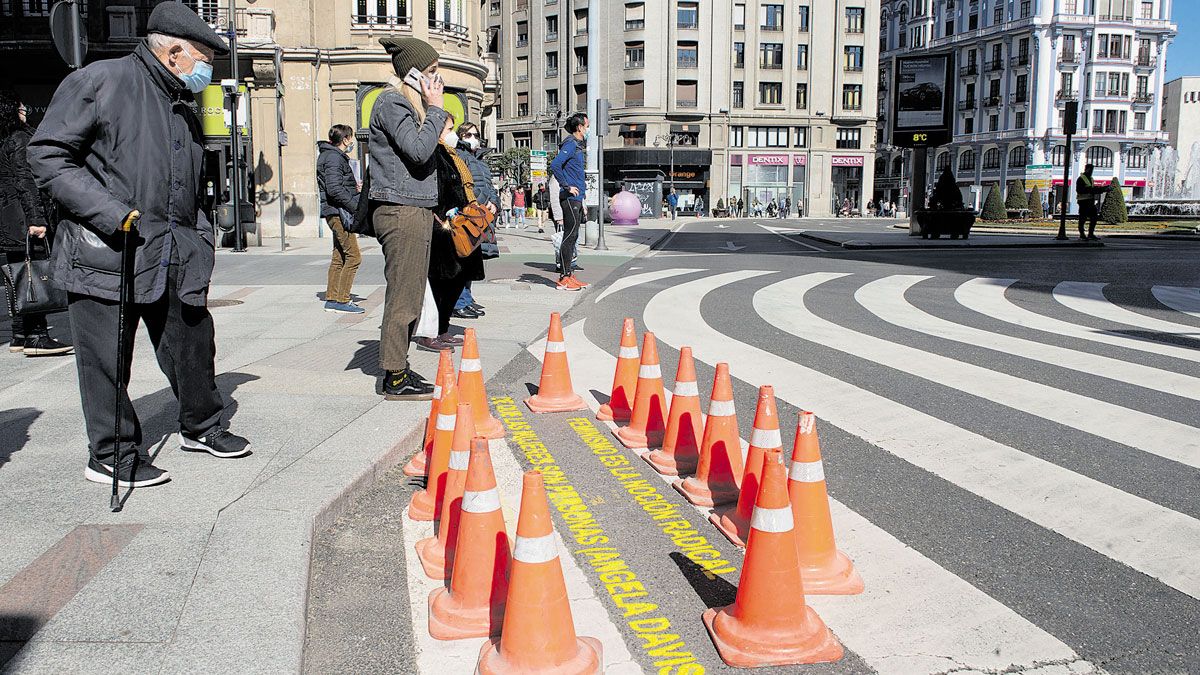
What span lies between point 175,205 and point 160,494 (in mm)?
1181

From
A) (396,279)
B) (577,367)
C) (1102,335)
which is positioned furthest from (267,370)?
(1102,335)

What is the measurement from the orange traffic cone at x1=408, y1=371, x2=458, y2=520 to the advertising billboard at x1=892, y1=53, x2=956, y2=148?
27.7 meters

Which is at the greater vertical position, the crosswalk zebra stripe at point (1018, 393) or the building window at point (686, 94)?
the building window at point (686, 94)

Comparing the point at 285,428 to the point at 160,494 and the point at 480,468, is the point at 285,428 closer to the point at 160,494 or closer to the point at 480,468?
the point at 160,494

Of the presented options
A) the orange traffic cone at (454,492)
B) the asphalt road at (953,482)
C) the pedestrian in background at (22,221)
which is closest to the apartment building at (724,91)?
the asphalt road at (953,482)

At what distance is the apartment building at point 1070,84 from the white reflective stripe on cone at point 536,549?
8236 centimetres

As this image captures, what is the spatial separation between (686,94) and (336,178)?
61.0 m

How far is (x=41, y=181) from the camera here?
360 centimetres

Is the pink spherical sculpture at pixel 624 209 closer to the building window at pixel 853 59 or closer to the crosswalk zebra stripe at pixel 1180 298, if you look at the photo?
the crosswalk zebra stripe at pixel 1180 298

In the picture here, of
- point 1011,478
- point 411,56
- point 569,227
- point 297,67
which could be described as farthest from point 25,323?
point 297,67

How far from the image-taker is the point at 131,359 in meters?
4.09

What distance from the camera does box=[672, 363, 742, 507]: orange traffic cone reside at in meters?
4.04

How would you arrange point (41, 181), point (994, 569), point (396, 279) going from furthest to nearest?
point (396, 279) < point (41, 181) < point (994, 569)

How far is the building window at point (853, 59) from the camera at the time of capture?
228 feet
